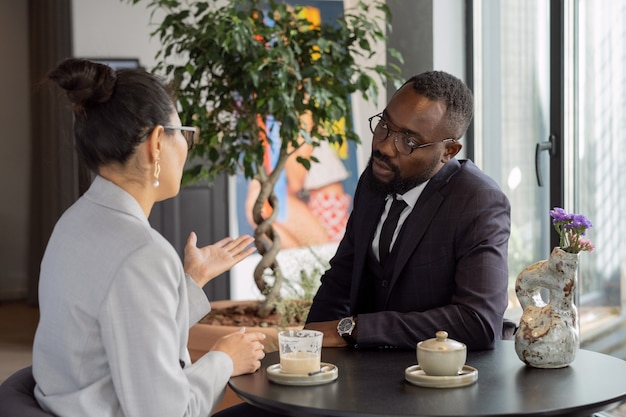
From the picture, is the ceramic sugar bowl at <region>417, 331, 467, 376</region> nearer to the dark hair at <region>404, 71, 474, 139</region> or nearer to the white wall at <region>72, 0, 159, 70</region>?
the dark hair at <region>404, 71, 474, 139</region>

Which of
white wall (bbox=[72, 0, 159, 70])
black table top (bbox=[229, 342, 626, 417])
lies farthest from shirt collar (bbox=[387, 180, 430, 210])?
white wall (bbox=[72, 0, 159, 70])

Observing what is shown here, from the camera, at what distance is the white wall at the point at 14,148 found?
7707 mm

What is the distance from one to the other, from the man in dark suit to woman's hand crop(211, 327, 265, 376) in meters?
0.29

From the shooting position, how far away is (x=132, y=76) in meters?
1.74

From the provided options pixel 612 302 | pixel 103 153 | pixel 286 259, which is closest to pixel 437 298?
pixel 103 153

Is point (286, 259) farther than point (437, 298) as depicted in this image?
Result: Yes

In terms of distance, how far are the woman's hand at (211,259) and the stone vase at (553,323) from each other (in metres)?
0.61

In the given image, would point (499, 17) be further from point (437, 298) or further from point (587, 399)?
point (587, 399)

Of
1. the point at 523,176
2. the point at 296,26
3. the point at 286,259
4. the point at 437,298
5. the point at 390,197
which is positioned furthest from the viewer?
the point at 286,259

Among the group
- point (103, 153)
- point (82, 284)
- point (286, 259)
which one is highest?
point (103, 153)

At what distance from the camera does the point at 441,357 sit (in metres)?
1.78

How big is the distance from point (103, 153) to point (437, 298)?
3.11 ft

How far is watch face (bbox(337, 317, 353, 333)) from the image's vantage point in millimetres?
2146

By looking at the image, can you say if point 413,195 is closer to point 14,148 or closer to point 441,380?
point 441,380
